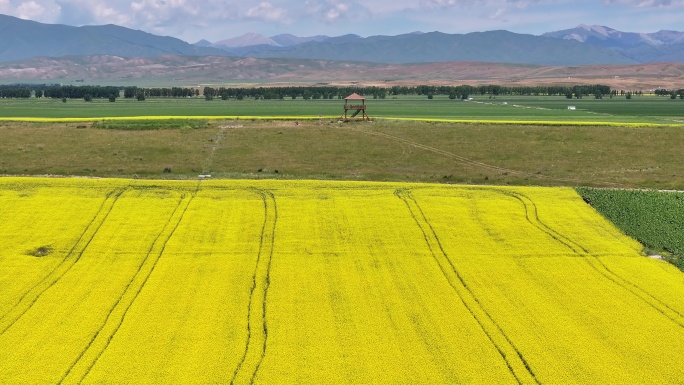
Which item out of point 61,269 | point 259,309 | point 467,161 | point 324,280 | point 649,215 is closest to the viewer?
point 259,309

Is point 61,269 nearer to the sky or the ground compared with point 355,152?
nearer to the ground

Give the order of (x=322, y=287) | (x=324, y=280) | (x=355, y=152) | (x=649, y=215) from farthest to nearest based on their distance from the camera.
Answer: (x=355, y=152), (x=649, y=215), (x=324, y=280), (x=322, y=287)

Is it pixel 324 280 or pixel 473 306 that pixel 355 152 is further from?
pixel 473 306

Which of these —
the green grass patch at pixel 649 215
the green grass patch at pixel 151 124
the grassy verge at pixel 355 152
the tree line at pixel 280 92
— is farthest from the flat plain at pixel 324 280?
the tree line at pixel 280 92

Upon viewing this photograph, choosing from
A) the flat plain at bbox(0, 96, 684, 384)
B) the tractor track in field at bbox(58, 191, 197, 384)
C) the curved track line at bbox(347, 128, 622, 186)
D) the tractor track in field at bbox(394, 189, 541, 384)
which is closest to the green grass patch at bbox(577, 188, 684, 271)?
the flat plain at bbox(0, 96, 684, 384)

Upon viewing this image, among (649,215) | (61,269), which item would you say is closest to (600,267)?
(649,215)

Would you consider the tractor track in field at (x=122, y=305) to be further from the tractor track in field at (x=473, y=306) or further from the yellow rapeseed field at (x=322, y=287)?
the tractor track in field at (x=473, y=306)
